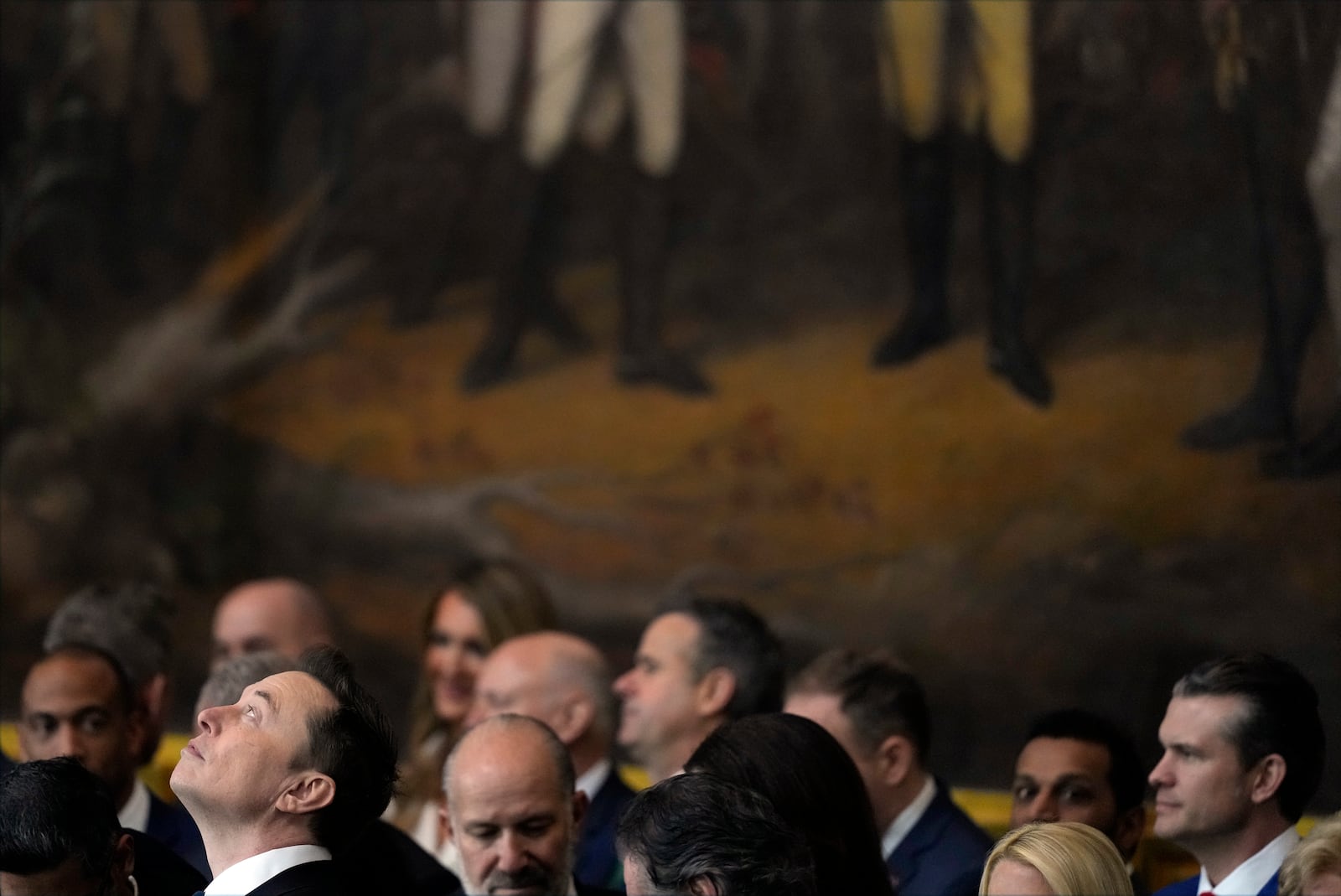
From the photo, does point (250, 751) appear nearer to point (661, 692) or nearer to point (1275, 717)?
point (661, 692)

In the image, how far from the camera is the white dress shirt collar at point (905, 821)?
6.08 metres

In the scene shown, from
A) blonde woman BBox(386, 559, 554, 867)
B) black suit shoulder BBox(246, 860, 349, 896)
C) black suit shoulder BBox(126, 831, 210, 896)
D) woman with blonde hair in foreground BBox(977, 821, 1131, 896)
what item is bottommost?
blonde woman BBox(386, 559, 554, 867)

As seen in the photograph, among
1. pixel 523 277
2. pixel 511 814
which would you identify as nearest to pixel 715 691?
pixel 511 814

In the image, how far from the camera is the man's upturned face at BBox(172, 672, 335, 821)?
397 centimetres

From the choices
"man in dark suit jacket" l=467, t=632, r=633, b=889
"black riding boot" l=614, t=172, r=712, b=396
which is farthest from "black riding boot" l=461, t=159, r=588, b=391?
"man in dark suit jacket" l=467, t=632, r=633, b=889

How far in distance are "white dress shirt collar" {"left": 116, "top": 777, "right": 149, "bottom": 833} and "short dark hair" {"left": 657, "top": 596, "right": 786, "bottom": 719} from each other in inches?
80.0

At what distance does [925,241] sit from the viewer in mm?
8859

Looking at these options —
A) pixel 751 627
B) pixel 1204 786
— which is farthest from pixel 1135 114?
pixel 1204 786

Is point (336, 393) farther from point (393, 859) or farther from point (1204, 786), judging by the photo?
point (1204, 786)

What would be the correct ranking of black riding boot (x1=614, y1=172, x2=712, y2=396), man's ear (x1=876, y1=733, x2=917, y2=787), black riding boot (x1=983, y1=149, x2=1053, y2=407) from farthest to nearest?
black riding boot (x1=614, y1=172, x2=712, y2=396), black riding boot (x1=983, y1=149, x2=1053, y2=407), man's ear (x1=876, y1=733, x2=917, y2=787)

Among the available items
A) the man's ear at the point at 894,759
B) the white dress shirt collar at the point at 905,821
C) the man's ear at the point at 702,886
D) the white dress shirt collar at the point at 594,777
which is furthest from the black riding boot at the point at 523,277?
the man's ear at the point at 702,886

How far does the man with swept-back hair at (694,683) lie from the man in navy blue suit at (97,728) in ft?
5.44

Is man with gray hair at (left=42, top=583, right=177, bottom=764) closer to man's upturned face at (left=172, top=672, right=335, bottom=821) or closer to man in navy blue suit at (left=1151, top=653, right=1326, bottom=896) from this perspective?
man's upturned face at (left=172, top=672, right=335, bottom=821)

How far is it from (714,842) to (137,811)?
10.7ft
